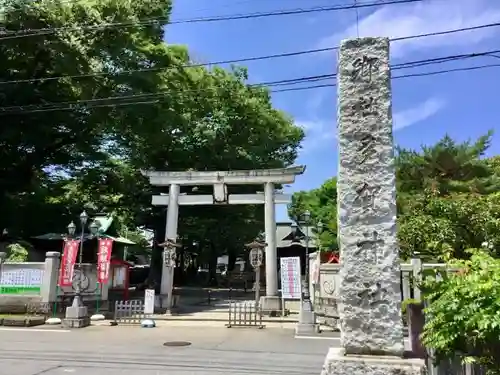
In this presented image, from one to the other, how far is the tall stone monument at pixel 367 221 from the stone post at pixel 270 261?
1399 cm

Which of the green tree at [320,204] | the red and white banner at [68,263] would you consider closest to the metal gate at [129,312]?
the red and white banner at [68,263]

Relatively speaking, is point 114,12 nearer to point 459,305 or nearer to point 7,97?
point 7,97

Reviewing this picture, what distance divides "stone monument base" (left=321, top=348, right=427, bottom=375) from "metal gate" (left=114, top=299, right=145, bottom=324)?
496 inches

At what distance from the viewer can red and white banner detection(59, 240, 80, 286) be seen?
1634 centimetres

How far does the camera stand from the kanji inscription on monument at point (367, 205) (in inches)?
183

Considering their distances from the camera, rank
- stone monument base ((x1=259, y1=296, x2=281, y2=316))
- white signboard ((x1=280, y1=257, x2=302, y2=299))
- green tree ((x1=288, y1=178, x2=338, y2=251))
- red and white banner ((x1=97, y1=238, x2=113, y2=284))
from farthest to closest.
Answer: green tree ((x1=288, y1=178, x2=338, y2=251)) < stone monument base ((x1=259, y1=296, x2=281, y2=316)) < red and white banner ((x1=97, y1=238, x2=113, y2=284)) < white signboard ((x1=280, y1=257, x2=302, y2=299))

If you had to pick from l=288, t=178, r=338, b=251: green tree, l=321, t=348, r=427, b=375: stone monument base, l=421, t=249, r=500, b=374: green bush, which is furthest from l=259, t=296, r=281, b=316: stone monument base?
l=321, t=348, r=427, b=375: stone monument base

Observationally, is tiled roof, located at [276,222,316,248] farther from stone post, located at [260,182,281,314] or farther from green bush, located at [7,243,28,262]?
green bush, located at [7,243,28,262]

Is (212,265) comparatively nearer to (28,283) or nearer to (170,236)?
(170,236)

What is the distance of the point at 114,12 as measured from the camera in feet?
62.4

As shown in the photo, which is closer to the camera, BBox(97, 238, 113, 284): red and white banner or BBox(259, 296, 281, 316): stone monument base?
BBox(97, 238, 113, 284): red and white banner

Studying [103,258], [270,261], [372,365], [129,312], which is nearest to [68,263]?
[103,258]

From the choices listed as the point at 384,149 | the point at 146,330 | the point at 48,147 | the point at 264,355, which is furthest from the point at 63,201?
the point at 384,149

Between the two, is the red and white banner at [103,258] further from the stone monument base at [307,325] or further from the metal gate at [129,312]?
the stone monument base at [307,325]
